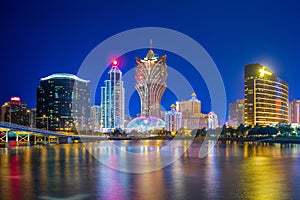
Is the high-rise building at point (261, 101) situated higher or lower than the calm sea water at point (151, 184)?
higher

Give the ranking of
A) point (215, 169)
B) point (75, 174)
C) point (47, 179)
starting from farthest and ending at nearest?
point (215, 169) → point (75, 174) → point (47, 179)

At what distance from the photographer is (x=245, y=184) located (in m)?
22.9

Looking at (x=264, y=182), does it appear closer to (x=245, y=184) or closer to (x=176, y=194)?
(x=245, y=184)

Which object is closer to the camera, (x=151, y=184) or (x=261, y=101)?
(x=151, y=184)

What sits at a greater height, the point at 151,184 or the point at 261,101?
the point at 261,101

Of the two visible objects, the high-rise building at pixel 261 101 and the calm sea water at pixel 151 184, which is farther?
the high-rise building at pixel 261 101

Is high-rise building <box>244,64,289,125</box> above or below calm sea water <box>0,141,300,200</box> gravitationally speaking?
above

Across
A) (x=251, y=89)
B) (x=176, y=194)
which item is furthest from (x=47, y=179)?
(x=251, y=89)

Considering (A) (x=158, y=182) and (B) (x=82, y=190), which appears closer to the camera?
(B) (x=82, y=190)

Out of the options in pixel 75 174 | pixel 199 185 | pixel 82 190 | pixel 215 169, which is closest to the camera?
pixel 82 190

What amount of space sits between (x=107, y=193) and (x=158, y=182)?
4575mm

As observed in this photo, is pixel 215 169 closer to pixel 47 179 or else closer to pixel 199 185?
pixel 199 185

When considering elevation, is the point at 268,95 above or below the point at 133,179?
above

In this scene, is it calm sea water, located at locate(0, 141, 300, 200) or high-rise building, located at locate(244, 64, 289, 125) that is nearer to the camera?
calm sea water, located at locate(0, 141, 300, 200)
